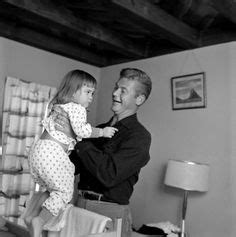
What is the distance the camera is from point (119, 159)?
4.41 ft

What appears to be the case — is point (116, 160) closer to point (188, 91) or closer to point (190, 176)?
point (190, 176)

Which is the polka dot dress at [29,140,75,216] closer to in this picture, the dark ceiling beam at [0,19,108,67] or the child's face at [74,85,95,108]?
the child's face at [74,85,95,108]

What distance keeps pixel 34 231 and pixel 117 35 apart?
2.40 meters

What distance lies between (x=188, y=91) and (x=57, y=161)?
204 cm

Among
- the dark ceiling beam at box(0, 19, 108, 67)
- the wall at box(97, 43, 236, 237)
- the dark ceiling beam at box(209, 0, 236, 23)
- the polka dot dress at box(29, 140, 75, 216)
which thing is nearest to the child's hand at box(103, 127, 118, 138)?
the polka dot dress at box(29, 140, 75, 216)

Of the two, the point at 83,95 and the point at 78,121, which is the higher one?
the point at 83,95

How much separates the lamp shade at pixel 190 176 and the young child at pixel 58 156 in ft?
4.32

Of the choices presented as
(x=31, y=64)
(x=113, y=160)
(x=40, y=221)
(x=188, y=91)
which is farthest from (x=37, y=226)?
(x=31, y=64)

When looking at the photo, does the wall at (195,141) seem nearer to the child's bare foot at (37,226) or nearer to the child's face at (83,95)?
the child's face at (83,95)

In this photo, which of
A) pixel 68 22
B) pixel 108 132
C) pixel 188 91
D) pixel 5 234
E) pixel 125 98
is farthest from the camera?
pixel 188 91

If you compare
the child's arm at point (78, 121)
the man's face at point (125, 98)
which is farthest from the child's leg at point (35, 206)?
the man's face at point (125, 98)

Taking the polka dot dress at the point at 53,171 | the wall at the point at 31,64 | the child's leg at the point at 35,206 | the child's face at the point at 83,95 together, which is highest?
the wall at the point at 31,64

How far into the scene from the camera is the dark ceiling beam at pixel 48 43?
3066 millimetres

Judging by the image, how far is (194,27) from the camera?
9.98 ft
